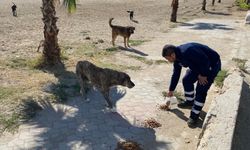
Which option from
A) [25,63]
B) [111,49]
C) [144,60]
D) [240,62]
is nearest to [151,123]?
[144,60]

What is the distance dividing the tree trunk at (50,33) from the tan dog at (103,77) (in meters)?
3.40

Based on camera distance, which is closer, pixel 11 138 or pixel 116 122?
pixel 11 138

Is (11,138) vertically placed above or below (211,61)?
below

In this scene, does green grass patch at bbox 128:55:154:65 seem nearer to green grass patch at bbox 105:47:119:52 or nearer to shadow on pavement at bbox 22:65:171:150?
green grass patch at bbox 105:47:119:52

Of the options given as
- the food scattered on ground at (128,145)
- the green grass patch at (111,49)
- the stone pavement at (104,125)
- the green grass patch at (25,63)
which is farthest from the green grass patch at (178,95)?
the green grass patch at (111,49)

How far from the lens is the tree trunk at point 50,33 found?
12477mm

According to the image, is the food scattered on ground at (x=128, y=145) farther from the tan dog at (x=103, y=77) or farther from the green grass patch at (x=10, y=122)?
the green grass patch at (x=10, y=122)

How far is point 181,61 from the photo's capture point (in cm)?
787

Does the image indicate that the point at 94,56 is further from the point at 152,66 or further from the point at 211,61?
the point at 211,61

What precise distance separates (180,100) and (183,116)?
1.07 m

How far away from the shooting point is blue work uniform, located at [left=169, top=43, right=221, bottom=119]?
7688 mm

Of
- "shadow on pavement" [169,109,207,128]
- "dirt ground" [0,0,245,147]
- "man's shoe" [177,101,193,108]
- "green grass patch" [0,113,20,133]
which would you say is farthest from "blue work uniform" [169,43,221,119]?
"dirt ground" [0,0,245,147]

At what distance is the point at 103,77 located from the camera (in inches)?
349

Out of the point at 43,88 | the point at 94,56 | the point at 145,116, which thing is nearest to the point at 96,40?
the point at 94,56
